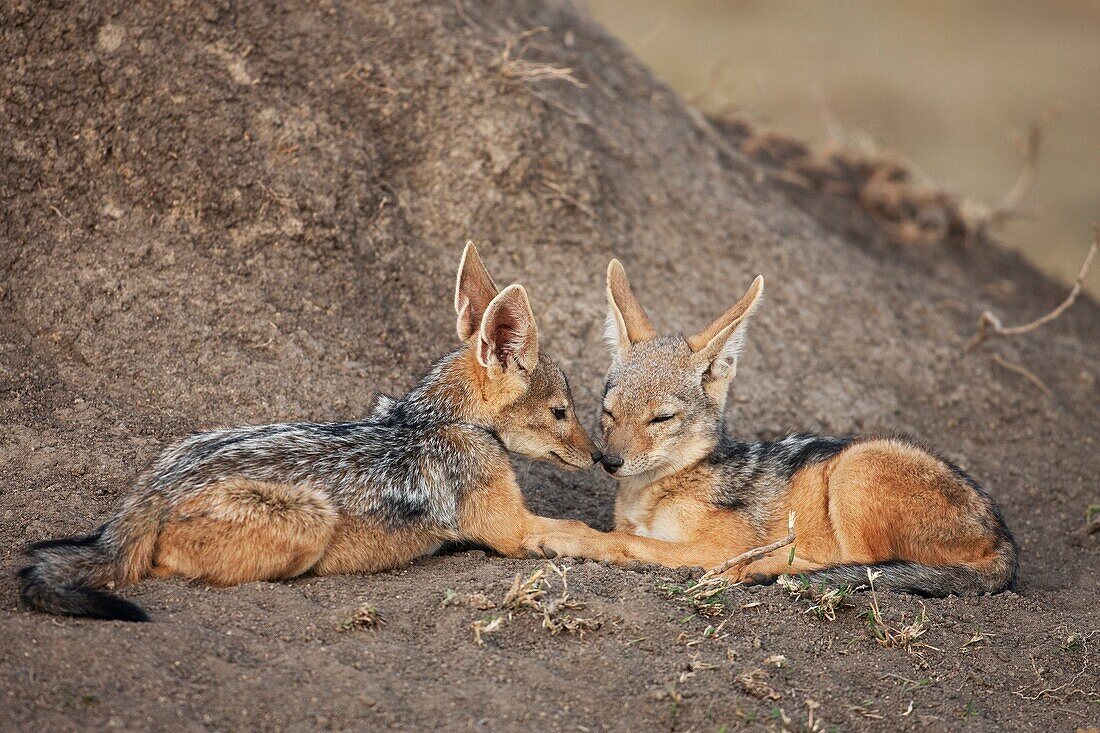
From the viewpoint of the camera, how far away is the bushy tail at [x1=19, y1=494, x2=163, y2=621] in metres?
5.13

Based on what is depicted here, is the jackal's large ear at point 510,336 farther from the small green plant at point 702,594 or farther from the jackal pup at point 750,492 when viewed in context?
the small green plant at point 702,594

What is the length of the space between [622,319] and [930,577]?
2.69 metres

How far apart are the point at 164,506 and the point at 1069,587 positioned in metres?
5.91

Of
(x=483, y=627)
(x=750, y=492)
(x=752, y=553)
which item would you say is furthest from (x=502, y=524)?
(x=750, y=492)

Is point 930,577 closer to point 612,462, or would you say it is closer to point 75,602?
point 612,462

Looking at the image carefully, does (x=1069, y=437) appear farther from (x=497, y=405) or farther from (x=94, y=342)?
(x=94, y=342)

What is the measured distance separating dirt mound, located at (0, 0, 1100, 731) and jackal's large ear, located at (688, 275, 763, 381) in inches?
57.2

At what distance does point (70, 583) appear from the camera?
534 centimetres

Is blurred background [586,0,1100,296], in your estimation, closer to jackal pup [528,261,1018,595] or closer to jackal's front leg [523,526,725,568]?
jackal pup [528,261,1018,595]

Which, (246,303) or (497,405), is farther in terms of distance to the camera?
(246,303)

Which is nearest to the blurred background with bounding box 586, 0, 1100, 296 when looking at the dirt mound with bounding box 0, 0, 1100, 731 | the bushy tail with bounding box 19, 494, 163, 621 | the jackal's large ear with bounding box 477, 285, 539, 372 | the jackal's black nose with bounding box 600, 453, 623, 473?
the dirt mound with bounding box 0, 0, 1100, 731

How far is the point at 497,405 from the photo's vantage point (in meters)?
6.97

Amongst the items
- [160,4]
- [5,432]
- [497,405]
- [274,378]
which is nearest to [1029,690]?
[497,405]

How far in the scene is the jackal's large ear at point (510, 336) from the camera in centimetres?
675
